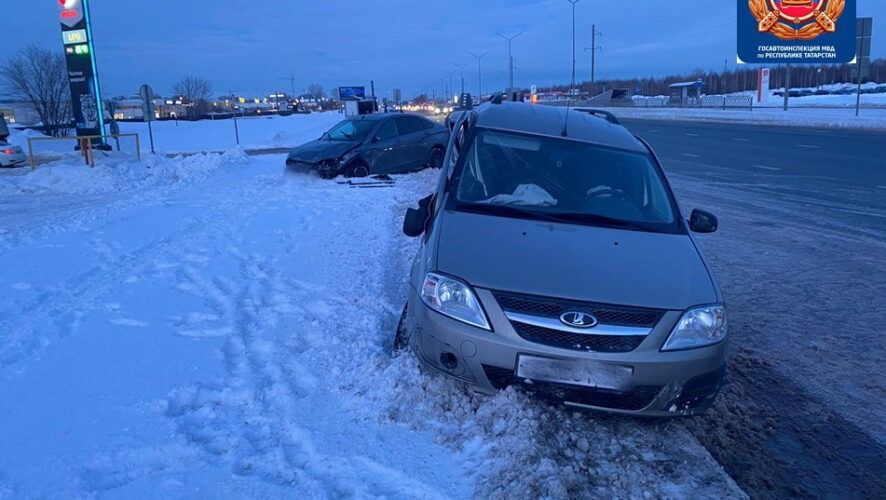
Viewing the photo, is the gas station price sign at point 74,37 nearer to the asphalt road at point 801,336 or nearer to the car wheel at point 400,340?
the asphalt road at point 801,336

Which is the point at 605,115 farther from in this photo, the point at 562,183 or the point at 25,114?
the point at 25,114

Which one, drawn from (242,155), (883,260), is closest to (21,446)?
(883,260)

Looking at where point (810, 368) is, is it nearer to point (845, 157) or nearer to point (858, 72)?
point (845, 157)

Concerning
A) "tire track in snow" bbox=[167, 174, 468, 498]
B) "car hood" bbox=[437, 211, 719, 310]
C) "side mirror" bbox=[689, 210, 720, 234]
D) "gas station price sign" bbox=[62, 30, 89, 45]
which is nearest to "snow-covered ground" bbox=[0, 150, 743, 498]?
"tire track in snow" bbox=[167, 174, 468, 498]

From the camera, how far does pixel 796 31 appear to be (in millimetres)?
39719

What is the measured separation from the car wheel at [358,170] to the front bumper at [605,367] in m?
11.5

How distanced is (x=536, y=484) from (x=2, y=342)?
13.4ft

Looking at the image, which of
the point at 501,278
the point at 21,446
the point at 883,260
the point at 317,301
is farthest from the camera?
the point at 883,260

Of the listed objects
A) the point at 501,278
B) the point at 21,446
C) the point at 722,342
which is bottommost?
the point at 21,446

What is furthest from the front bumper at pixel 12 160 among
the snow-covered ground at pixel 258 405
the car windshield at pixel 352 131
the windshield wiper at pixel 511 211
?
the windshield wiper at pixel 511 211

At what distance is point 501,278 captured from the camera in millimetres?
3586

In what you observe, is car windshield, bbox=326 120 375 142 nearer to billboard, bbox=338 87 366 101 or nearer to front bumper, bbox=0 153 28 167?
front bumper, bbox=0 153 28 167

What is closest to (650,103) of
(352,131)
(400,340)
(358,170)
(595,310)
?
(352,131)

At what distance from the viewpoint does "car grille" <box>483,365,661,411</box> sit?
3.43m
